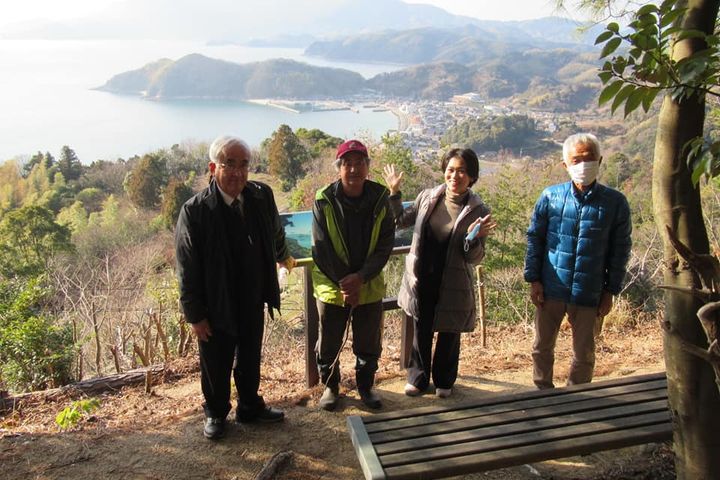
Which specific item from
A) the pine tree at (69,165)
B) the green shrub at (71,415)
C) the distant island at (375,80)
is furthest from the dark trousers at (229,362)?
the distant island at (375,80)

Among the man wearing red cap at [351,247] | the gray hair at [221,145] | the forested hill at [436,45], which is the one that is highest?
the forested hill at [436,45]

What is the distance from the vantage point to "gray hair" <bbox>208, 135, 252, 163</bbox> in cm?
258

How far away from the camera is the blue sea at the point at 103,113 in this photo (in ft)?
148

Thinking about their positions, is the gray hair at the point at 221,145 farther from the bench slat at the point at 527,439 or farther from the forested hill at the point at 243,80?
the forested hill at the point at 243,80

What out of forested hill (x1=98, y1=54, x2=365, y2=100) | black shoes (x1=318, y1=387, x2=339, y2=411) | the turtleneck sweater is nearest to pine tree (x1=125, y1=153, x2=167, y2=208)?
black shoes (x1=318, y1=387, x2=339, y2=411)

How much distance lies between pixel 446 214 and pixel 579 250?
0.71 metres

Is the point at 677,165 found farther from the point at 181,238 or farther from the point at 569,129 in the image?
the point at 569,129

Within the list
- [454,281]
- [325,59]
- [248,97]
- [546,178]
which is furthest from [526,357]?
[325,59]

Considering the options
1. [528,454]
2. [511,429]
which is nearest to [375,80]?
[511,429]

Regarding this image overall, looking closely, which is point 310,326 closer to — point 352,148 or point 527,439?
point 352,148

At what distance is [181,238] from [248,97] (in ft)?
204

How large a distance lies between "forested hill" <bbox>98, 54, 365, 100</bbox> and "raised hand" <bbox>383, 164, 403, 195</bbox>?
5751cm

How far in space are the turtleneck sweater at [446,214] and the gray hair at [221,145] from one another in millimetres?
1080

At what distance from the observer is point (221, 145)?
258cm
